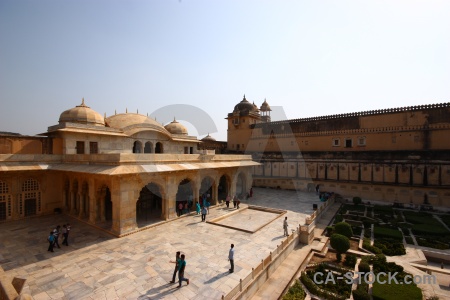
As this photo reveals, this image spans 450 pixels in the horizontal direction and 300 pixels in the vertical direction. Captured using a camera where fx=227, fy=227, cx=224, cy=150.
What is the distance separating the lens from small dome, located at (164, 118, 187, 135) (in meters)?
27.5

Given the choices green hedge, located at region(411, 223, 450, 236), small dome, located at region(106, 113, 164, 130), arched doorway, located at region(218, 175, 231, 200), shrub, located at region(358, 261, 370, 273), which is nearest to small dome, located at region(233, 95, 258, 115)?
arched doorway, located at region(218, 175, 231, 200)

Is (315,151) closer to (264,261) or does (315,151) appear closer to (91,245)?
(264,261)

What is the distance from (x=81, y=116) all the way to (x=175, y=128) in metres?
10.3

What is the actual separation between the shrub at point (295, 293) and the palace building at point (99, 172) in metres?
9.08

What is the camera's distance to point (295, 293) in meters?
8.63

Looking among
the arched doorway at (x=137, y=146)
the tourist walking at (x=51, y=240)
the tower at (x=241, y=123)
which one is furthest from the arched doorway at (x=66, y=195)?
the tower at (x=241, y=123)

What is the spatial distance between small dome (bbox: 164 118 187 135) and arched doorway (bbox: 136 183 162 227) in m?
9.99

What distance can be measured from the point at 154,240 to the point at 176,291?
15.7ft

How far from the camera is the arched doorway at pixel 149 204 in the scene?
16.4 metres

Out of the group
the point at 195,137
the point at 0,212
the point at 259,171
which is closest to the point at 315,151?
the point at 259,171

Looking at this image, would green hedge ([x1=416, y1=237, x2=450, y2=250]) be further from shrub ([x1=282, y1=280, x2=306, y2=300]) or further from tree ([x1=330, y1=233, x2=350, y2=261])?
shrub ([x1=282, y1=280, x2=306, y2=300])

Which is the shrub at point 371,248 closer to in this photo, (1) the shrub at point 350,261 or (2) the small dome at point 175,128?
(1) the shrub at point 350,261

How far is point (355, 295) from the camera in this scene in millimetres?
8227

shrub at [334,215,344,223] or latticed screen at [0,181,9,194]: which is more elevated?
latticed screen at [0,181,9,194]
